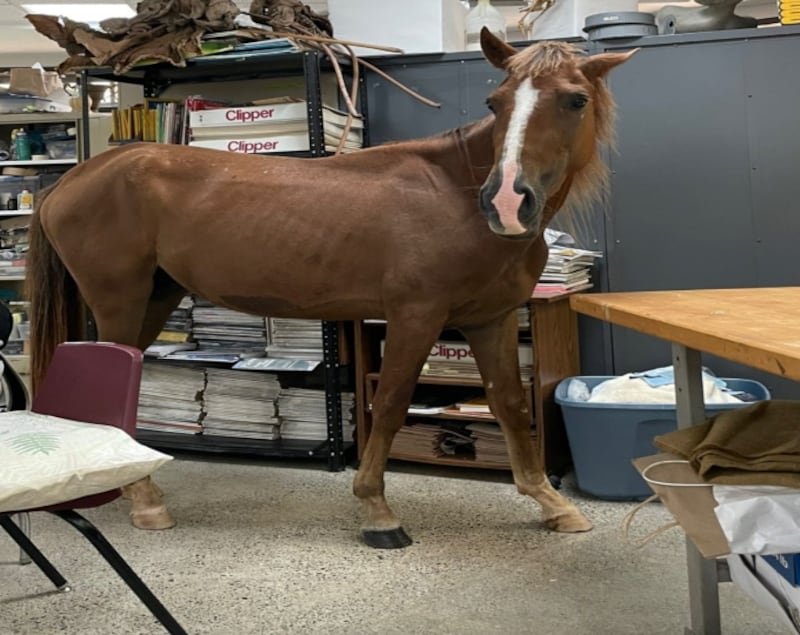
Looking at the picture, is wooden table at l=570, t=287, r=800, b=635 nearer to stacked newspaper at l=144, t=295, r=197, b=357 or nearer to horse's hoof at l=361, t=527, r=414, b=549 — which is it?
horse's hoof at l=361, t=527, r=414, b=549

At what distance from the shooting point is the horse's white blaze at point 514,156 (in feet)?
5.74

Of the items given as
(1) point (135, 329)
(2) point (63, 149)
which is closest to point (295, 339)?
(1) point (135, 329)

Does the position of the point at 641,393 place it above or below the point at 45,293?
below

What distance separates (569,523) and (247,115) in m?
1.86

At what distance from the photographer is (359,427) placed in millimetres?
2986

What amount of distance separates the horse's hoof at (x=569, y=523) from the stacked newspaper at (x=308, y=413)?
1015 millimetres

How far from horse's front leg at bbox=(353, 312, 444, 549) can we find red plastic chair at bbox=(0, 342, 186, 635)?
2.61 feet

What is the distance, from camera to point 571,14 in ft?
9.81

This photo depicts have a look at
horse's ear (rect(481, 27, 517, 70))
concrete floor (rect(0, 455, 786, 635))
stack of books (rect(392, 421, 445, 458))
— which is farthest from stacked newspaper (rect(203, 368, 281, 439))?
horse's ear (rect(481, 27, 517, 70))

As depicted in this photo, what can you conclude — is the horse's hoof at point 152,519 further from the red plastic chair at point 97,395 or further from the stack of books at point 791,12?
the stack of books at point 791,12

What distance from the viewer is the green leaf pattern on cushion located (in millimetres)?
1344

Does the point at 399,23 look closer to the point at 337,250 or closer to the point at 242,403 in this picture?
the point at 337,250

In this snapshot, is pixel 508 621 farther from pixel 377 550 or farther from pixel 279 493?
pixel 279 493

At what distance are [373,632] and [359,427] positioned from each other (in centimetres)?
129
